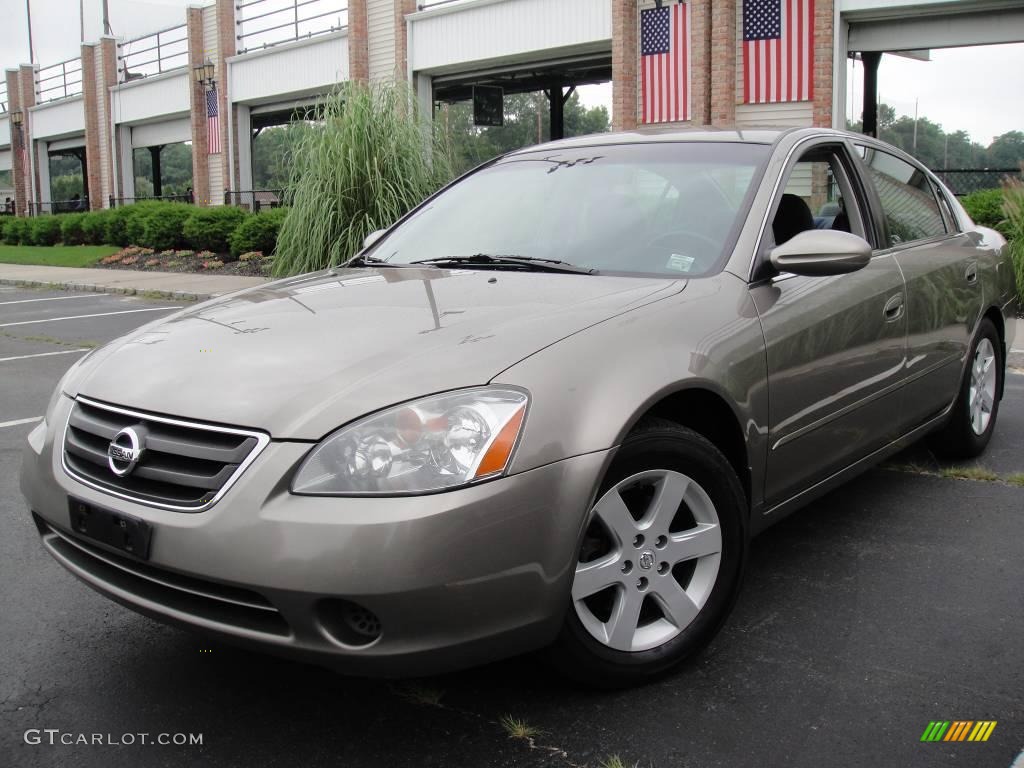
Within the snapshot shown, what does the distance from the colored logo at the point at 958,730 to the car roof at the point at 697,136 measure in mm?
2080

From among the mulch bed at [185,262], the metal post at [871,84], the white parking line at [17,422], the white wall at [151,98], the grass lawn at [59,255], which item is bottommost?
the white parking line at [17,422]

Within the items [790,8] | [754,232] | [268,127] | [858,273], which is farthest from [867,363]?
[268,127]

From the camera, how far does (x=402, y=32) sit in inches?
828

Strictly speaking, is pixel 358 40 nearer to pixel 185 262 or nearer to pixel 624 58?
pixel 185 262

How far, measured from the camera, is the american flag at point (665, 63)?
54.3 ft

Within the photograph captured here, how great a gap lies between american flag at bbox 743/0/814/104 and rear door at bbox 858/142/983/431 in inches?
453

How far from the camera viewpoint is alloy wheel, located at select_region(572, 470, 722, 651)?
2582 millimetres

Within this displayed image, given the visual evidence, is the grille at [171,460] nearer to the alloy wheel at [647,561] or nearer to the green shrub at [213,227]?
the alloy wheel at [647,561]

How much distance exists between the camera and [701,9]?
15992 millimetres

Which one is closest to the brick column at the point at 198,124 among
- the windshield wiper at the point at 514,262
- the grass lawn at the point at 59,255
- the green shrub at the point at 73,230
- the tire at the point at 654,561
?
the green shrub at the point at 73,230

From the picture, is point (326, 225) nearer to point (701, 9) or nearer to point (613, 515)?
point (701, 9)

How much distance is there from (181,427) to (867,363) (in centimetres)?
240

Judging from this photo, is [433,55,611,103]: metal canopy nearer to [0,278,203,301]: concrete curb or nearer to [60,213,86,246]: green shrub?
[0,278,203,301]: concrete curb

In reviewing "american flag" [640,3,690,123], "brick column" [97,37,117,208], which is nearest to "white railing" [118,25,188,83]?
"brick column" [97,37,117,208]
